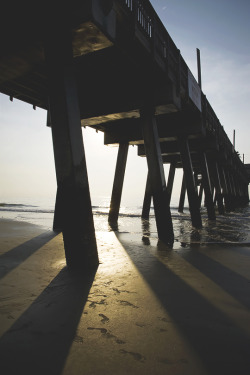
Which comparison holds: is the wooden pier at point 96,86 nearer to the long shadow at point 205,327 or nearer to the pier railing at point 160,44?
the pier railing at point 160,44

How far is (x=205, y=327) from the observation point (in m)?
1.87

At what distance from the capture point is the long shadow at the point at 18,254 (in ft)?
11.3

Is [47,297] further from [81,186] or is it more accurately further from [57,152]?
[57,152]

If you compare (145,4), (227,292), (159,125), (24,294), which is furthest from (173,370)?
(159,125)

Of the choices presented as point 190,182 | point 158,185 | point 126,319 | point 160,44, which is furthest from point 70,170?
point 190,182

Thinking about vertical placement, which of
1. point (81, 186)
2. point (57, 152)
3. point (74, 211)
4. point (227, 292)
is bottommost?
point (227, 292)

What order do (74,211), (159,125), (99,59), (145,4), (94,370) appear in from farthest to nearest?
(159,125) → (99,59) → (145,4) → (74,211) → (94,370)

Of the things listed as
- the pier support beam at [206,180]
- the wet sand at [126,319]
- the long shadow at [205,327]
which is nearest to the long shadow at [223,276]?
the wet sand at [126,319]

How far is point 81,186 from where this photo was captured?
12.0 feet

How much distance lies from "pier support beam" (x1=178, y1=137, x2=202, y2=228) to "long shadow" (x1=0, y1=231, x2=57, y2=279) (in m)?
6.12

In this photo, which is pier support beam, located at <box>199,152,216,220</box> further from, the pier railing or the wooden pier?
the pier railing

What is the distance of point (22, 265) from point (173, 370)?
2.86 metres

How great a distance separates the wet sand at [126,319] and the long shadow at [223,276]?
0.5 inches

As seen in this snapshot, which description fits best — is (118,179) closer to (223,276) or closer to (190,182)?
(190,182)
